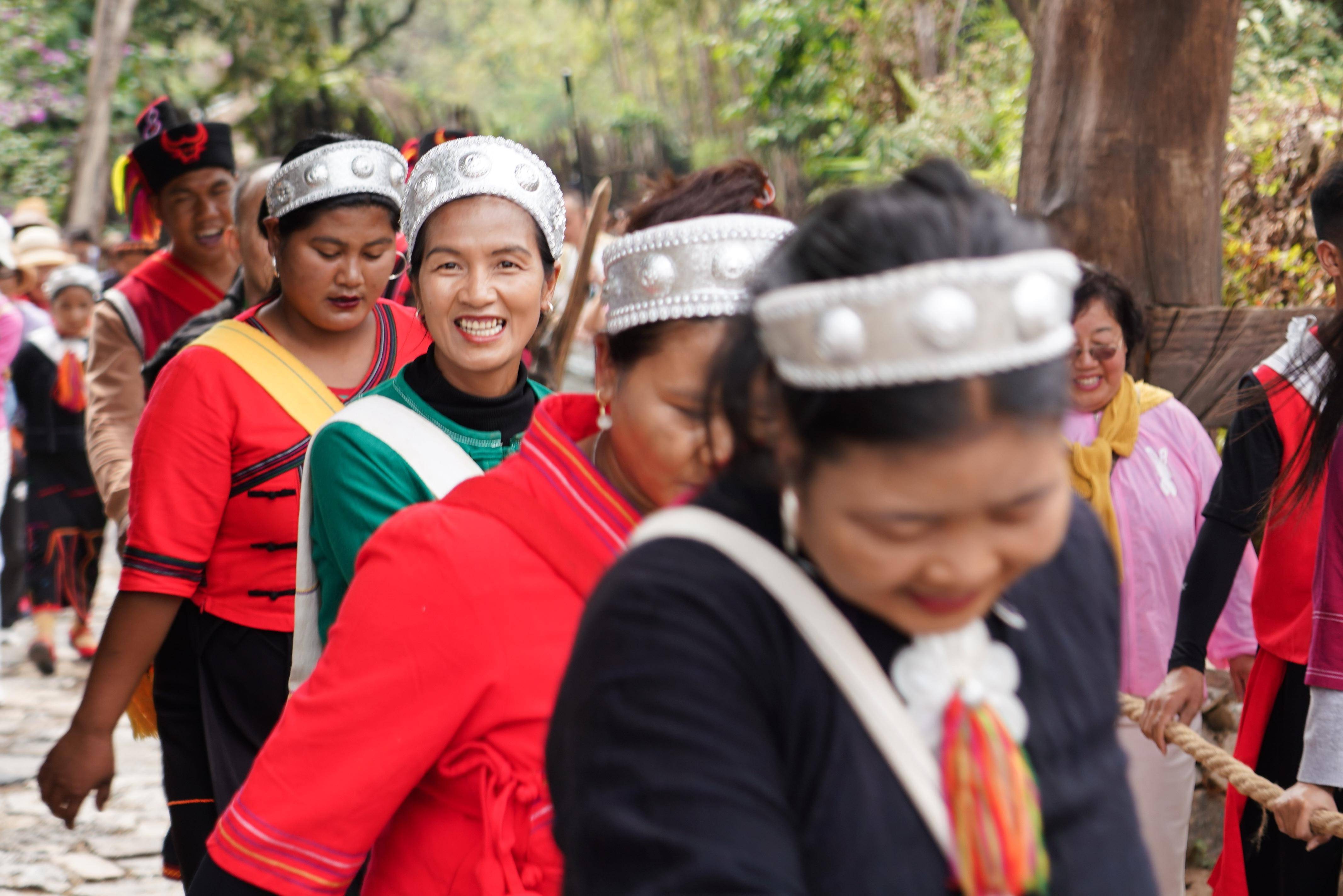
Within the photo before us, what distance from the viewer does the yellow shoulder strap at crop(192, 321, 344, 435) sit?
9.85 feet

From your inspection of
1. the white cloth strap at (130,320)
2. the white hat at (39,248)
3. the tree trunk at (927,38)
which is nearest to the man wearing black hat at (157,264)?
the white cloth strap at (130,320)

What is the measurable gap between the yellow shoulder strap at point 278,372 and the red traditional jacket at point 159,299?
54.3 inches

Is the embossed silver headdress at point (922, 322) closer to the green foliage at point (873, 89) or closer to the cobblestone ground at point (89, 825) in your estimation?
the cobblestone ground at point (89, 825)

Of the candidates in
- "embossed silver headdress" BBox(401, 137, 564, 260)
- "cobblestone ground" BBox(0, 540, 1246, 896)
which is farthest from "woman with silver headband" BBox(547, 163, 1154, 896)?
"cobblestone ground" BBox(0, 540, 1246, 896)

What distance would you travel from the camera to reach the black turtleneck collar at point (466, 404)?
2510 mm

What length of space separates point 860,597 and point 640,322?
2.28 feet

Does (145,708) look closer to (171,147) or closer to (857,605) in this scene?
(171,147)

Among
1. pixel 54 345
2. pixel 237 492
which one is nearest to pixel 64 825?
pixel 237 492

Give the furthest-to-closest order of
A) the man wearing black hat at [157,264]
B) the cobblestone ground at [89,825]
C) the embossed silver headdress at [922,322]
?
the cobblestone ground at [89,825], the man wearing black hat at [157,264], the embossed silver headdress at [922,322]

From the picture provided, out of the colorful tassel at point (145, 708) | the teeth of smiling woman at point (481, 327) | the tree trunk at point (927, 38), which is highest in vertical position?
the tree trunk at point (927, 38)

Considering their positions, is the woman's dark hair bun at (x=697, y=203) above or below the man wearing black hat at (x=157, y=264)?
above

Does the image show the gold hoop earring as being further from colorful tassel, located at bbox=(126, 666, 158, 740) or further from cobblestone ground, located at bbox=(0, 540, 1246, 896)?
cobblestone ground, located at bbox=(0, 540, 1246, 896)

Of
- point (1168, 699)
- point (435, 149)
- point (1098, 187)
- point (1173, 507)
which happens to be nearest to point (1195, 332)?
point (1098, 187)

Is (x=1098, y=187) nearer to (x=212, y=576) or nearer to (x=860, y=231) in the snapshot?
(x=212, y=576)
